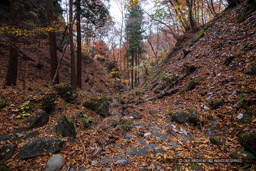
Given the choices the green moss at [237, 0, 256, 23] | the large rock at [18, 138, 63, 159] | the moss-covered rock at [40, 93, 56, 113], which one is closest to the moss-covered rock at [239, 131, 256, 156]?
the large rock at [18, 138, 63, 159]

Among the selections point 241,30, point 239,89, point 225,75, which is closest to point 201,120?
point 239,89

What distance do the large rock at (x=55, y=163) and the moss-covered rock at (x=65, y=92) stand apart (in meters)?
3.87

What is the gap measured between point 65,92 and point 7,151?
3.50 metres

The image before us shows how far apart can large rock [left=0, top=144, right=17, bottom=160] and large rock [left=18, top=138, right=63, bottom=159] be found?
0.27 m

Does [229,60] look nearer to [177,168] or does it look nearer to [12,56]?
[177,168]

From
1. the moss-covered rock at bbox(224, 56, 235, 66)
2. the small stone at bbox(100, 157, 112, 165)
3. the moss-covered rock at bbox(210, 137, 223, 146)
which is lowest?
the small stone at bbox(100, 157, 112, 165)

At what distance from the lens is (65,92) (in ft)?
18.7

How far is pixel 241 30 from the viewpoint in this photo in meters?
4.89

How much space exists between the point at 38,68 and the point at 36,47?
13.7 feet

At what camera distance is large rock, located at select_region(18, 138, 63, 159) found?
7.72 ft

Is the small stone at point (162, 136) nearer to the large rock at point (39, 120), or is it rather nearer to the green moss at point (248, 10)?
the large rock at point (39, 120)

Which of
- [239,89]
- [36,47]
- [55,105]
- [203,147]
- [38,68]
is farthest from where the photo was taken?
[36,47]

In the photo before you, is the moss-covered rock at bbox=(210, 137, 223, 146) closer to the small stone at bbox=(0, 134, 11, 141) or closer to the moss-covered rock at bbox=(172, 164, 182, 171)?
the moss-covered rock at bbox=(172, 164, 182, 171)

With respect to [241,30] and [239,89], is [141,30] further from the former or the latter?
[239,89]
